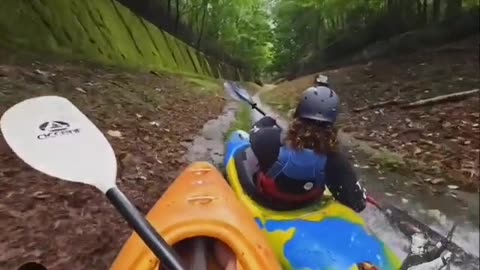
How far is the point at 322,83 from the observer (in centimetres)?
110

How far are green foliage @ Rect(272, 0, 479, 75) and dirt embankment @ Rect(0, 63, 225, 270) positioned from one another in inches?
6.3

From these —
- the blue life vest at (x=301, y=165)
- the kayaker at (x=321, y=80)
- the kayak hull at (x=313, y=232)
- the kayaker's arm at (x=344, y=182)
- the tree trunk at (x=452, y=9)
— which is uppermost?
the tree trunk at (x=452, y=9)

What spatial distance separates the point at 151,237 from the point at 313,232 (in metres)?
0.30

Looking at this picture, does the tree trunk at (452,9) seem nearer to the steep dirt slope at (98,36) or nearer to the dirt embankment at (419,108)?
the dirt embankment at (419,108)

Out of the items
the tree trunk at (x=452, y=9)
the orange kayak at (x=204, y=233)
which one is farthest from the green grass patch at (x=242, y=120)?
the tree trunk at (x=452, y=9)

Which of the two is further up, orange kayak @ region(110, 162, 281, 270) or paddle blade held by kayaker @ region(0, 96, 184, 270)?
paddle blade held by kayaker @ region(0, 96, 184, 270)

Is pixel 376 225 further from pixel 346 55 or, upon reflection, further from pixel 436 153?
pixel 346 55

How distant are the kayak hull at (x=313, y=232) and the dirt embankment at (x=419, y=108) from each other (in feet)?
0.40

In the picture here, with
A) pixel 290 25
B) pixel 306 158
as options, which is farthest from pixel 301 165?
pixel 290 25

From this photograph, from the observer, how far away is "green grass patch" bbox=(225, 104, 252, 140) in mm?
1129

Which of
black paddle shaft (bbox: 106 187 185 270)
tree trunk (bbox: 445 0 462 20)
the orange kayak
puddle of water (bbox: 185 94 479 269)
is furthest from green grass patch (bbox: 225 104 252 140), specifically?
tree trunk (bbox: 445 0 462 20)

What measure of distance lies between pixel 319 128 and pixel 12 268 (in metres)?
0.56

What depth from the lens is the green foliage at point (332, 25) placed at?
1108 millimetres

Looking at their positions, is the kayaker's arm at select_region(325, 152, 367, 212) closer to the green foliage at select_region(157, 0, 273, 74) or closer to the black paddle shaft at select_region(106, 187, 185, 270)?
the green foliage at select_region(157, 0, 273, 74)
